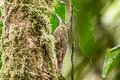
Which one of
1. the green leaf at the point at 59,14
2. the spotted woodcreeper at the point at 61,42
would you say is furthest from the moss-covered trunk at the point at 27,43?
the green leaf at the point at 59,14

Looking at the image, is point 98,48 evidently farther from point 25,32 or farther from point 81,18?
point 25,32

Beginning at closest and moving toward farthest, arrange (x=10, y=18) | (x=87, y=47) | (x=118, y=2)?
(x=118, y=2)
(x=87, y=47)
(x=10, y=18)

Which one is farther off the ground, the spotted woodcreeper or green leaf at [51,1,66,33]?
green leaf at [51,1,66,33]

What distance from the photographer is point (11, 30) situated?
1148mm

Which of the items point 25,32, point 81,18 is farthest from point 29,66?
point 81,18

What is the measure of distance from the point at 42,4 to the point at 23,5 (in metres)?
0.11

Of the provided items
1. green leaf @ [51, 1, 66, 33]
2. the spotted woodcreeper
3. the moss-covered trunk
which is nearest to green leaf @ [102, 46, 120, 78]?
the moss-covered trunk

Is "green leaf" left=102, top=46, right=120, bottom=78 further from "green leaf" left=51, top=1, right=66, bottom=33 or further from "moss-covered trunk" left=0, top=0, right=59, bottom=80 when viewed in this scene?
"green leaf" left=51, top=1, right=66, bottom=33

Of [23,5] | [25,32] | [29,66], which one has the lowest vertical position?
[29,66]

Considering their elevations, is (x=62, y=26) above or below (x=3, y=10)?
below

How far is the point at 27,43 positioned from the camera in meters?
1.09

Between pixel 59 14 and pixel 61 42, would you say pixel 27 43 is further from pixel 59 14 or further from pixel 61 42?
pixel 59 14

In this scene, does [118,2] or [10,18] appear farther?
[10,18]

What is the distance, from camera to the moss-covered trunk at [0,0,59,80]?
105cm
